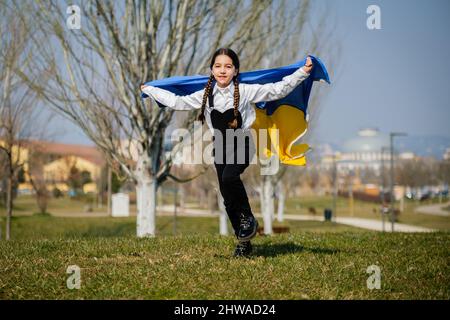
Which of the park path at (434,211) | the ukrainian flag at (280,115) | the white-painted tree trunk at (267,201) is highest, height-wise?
the ukrainian flag at (280,115)

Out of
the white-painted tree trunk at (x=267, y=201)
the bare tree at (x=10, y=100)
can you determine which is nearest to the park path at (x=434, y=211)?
the white-painted tree trunk at (x=267, y=201)

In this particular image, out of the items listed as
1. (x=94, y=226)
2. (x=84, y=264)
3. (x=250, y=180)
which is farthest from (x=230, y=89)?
(x=250, y=180)

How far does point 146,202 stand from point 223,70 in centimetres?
695

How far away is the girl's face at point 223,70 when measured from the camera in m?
5.62

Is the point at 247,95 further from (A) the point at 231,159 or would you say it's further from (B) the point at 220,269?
(B) the point at 220,269

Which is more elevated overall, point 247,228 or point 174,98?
point 174,98

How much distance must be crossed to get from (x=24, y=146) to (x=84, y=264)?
17.7 metres

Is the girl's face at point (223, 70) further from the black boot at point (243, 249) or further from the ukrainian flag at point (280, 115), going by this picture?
the black boot at point (243, 249)

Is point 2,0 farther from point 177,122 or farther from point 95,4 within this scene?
point 177,122

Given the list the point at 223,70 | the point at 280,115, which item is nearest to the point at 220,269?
the point at 223,70

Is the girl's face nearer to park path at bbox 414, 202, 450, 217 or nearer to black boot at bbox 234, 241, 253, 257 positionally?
black boot at bbox 234, 241, 253, 257

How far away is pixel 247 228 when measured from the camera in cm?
550
